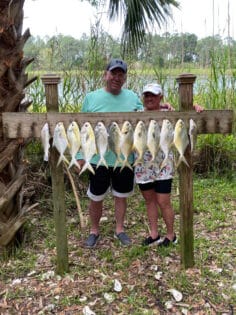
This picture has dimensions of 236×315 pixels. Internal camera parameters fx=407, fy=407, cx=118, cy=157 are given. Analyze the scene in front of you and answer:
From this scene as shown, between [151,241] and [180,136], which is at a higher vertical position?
[180,136]

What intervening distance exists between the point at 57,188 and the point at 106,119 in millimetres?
646

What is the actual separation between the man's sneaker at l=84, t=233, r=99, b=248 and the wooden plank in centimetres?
125

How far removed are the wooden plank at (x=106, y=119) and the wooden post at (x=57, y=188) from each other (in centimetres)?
13

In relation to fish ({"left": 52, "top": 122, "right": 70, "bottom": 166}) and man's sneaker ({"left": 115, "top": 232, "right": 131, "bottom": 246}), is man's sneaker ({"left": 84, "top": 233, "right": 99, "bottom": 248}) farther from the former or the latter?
fish ({"left": 52, "top": 122, "right": 70, "bottom": 166})

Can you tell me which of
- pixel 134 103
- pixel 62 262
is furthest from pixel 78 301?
pixel 134 103

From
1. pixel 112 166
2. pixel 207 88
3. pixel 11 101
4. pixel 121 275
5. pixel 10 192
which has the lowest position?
pixel 121 275

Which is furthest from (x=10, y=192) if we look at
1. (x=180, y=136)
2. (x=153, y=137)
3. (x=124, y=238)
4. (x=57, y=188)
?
(x=180, y=136)

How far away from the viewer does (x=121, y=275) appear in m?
3.15

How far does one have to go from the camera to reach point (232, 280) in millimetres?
3066

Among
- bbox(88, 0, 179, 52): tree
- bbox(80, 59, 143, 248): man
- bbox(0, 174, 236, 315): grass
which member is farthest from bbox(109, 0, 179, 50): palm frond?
bbox(0, 174, 236, 315): grass

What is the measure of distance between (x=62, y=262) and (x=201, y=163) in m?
3.00

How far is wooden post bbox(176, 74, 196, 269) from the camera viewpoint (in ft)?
9.40

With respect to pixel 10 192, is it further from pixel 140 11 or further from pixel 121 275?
pixel 140 11

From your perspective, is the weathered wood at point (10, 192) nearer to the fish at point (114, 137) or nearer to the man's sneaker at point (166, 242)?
the fish at point (114, 137)
